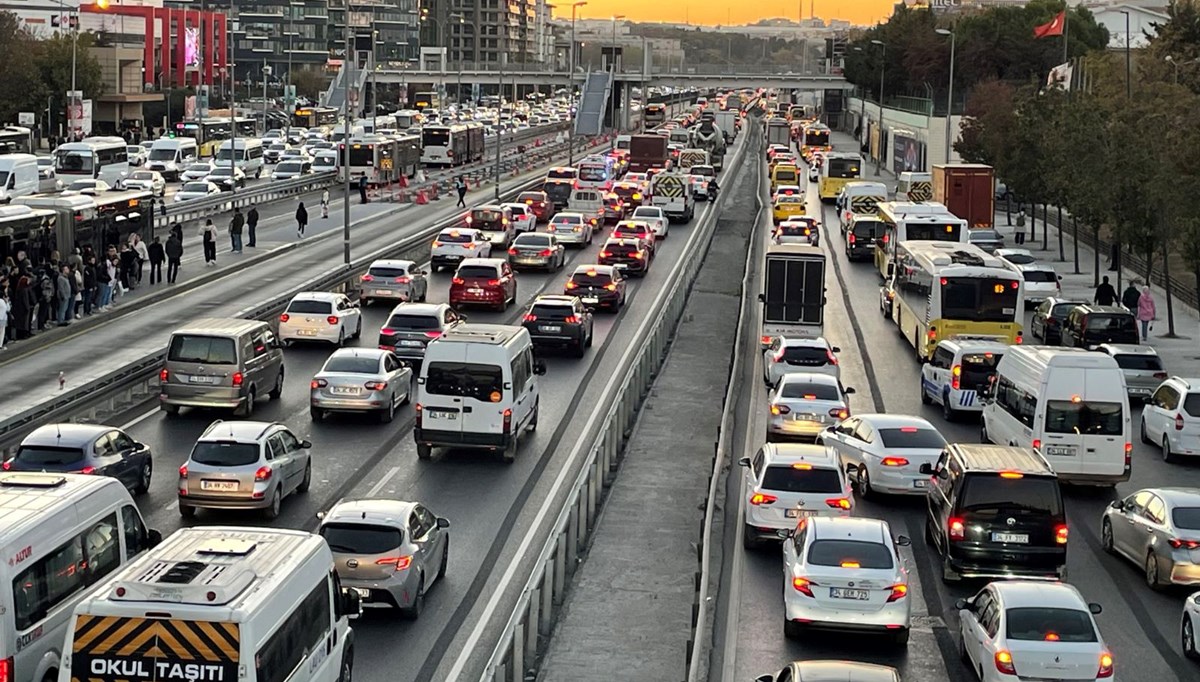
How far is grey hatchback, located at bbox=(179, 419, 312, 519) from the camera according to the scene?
80.0 ft

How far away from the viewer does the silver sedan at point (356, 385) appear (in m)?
32.3

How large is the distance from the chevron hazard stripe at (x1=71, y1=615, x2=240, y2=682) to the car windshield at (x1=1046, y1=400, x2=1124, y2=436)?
58.4 feet

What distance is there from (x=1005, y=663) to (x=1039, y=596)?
960 mm

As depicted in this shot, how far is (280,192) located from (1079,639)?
67.5m

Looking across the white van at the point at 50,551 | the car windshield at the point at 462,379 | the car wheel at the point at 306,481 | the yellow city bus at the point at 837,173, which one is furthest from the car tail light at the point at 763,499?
the yellow city bus at the point at 837,173

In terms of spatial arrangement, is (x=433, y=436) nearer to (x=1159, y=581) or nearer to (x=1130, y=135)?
(x=1159, y=581)

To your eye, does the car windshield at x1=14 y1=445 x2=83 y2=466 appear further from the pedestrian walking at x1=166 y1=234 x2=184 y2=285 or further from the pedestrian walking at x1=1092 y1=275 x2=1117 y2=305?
the pedestrian walking at x1=1092 y1=275 x2=1117 y2=305

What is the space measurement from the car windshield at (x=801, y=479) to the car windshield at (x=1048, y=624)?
5735 mm

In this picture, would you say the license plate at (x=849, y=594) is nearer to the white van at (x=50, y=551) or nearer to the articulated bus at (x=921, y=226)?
the white van at (x=50, y=551)

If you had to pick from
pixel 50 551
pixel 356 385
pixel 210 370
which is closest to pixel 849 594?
pixel 50 551

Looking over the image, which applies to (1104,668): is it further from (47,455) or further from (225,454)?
(47,455)

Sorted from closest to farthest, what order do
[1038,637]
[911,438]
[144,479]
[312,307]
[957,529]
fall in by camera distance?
1. [1038,637]
2. [957,529]
3. [144,479]
4. [911,438]
5. [312,307]

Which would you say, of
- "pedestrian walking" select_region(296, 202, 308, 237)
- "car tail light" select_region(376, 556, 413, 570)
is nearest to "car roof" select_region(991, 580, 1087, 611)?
"car tail light" select_region(376, 556, 413, 570)

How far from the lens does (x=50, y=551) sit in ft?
53.5
